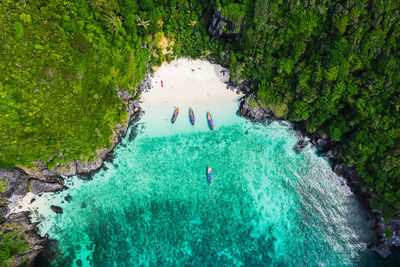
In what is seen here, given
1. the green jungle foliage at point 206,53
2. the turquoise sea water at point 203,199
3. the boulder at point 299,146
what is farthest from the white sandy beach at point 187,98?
the boulder at point 299,146

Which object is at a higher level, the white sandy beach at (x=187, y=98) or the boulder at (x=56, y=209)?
the white sandy beach at (x=187, y=98)

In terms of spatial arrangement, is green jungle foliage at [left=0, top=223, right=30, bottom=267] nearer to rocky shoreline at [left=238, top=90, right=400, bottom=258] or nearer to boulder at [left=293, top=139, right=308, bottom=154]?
rocky shoreline at [left=238, top=90, right=400, bottom=258]

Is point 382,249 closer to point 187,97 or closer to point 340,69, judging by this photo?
point 340,69

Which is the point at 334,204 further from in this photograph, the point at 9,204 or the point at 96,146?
the point at 9,204

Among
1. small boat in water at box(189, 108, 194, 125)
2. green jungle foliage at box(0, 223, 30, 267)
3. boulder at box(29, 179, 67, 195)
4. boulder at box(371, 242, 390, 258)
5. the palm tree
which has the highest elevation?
the palm tree

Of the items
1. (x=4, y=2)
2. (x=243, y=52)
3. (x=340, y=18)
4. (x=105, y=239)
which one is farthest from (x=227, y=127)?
(x=4, y=2)

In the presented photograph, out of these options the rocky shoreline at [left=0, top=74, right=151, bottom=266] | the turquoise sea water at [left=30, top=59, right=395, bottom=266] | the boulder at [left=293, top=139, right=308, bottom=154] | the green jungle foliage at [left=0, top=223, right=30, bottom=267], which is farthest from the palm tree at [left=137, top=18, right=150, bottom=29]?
the green jungle foliage at [left=0, top=223, right=30, bottom=267]

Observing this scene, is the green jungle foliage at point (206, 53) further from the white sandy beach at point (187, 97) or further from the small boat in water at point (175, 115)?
the small boat in water at point (175, 115)
